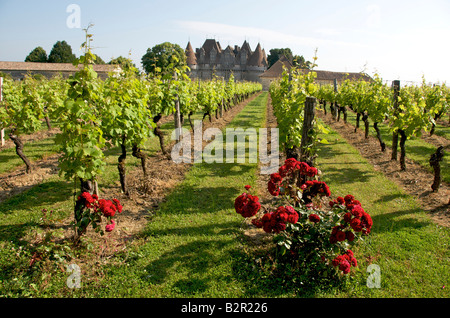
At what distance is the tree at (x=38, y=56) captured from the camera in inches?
2194

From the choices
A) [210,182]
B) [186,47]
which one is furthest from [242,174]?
[186,47]

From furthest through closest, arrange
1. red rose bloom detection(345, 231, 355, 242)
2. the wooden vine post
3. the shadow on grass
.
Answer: the wooden vine post
the shadow on grass
red rose bloom detection(345, 231, 355, 242)

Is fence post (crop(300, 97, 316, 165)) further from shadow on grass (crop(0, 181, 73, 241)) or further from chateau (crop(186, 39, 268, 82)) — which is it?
chateau (crop(186, 39, 268, 82))

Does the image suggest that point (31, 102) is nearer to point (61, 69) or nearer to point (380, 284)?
point (380, 284)

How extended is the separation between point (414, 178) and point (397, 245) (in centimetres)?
343

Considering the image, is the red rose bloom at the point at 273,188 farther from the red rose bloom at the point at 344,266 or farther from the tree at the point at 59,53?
the tree at the point at 59,53

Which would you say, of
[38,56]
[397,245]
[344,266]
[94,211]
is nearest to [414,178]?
[397,245]

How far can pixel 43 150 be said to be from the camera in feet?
29.9

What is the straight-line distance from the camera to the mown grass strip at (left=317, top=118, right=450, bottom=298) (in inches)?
129

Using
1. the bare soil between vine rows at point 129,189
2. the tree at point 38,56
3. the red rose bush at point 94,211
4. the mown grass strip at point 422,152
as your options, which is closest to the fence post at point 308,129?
the bare soil between vine rows at point 129,189

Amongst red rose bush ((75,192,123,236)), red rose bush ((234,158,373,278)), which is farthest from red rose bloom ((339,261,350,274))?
red rose bush ((75,192,123,236))

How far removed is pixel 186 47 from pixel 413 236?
2541 inches

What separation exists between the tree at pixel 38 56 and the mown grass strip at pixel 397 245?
68.3 metres

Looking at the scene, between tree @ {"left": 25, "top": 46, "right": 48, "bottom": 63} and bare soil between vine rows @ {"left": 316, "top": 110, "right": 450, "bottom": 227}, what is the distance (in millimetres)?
66570
